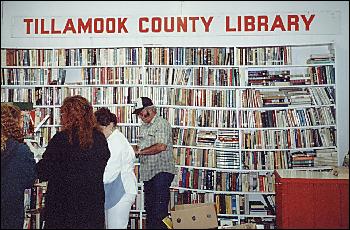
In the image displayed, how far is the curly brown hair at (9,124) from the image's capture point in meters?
2.34

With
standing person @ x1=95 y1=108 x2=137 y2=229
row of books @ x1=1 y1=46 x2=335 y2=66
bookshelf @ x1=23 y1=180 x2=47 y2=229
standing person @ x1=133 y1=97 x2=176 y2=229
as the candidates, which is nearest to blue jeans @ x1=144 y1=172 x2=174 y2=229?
standing person @ x1=133 y1=97 x2=176 y2=229

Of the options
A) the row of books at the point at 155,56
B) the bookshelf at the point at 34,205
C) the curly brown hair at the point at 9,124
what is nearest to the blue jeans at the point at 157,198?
the bookshelf at the point at 34,205

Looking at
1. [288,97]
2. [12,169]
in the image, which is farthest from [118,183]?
[288,97]

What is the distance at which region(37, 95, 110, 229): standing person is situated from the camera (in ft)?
7.74

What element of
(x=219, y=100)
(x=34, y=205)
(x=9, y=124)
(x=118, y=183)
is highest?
(x=219, y=100)

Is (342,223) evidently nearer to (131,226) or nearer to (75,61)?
(131,226)

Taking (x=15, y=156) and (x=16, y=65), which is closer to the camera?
(x=15, y=156)

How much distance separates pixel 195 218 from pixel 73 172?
1147 millimetres

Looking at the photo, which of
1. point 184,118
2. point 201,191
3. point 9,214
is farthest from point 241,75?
point 9,214

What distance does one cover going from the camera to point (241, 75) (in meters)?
4.36

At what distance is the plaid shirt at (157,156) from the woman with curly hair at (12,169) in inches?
60.1

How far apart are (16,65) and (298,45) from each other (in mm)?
3281

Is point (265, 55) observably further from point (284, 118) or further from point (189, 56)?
point (189, 56)

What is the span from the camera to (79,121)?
242 cm
